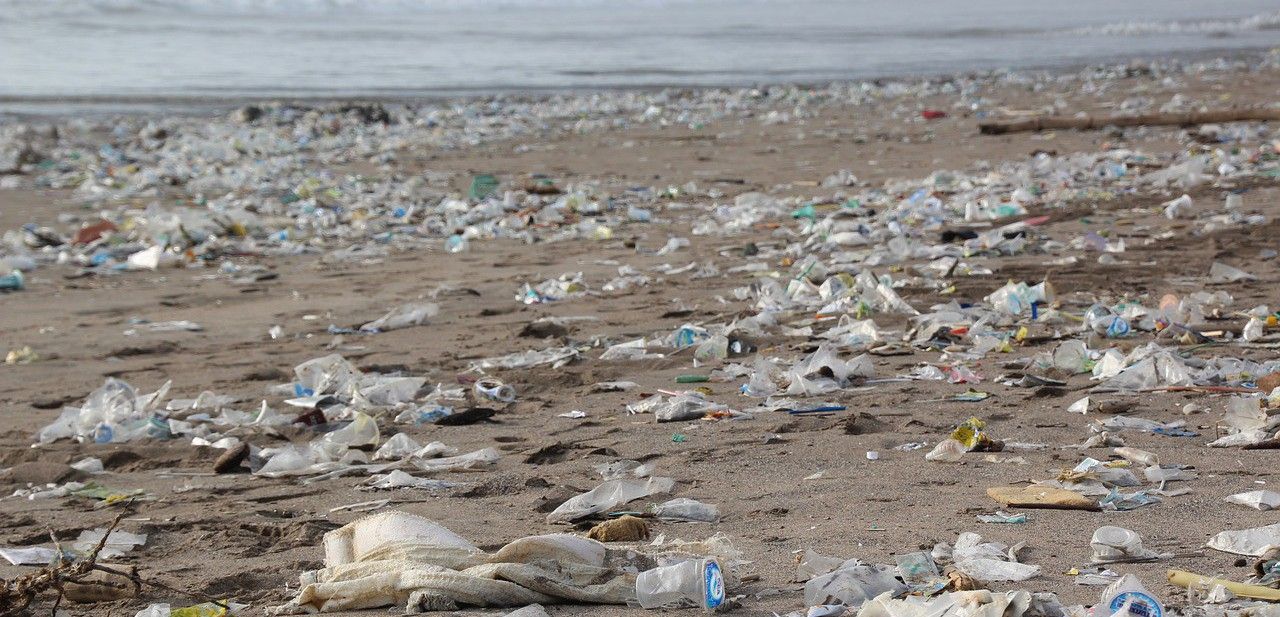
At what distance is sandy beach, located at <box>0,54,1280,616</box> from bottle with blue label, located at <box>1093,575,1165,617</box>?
87 millimetres

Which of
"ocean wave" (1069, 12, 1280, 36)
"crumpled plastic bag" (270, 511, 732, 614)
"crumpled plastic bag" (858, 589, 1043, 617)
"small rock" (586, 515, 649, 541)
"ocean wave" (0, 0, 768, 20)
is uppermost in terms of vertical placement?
"ocean wave" (0, 0, 768, 20)

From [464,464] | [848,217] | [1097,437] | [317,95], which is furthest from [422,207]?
[317,95]

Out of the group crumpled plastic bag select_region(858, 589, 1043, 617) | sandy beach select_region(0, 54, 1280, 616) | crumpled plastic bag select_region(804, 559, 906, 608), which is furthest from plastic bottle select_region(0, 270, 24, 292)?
crumpled plastic bag select_region(858, 589, 1043, 617)

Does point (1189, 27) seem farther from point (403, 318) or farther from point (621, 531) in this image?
point (621, 531)

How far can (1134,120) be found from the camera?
417 inches

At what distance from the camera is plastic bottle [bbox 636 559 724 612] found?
213 cm

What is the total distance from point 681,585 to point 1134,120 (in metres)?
9.57

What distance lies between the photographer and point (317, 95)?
62.4ft

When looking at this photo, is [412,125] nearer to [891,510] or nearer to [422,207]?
[422,207]

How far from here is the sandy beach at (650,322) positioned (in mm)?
2713

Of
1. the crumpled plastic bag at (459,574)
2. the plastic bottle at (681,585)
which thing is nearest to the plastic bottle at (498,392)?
the crumpled plastic bag at (459,574)

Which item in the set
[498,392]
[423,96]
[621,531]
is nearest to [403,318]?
[498,392]

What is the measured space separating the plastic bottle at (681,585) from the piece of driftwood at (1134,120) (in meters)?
9.38

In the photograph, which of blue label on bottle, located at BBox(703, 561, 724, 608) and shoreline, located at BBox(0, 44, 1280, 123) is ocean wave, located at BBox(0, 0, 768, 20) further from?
blue label on bottle, located at BBox(703, 561, 724, 608)
